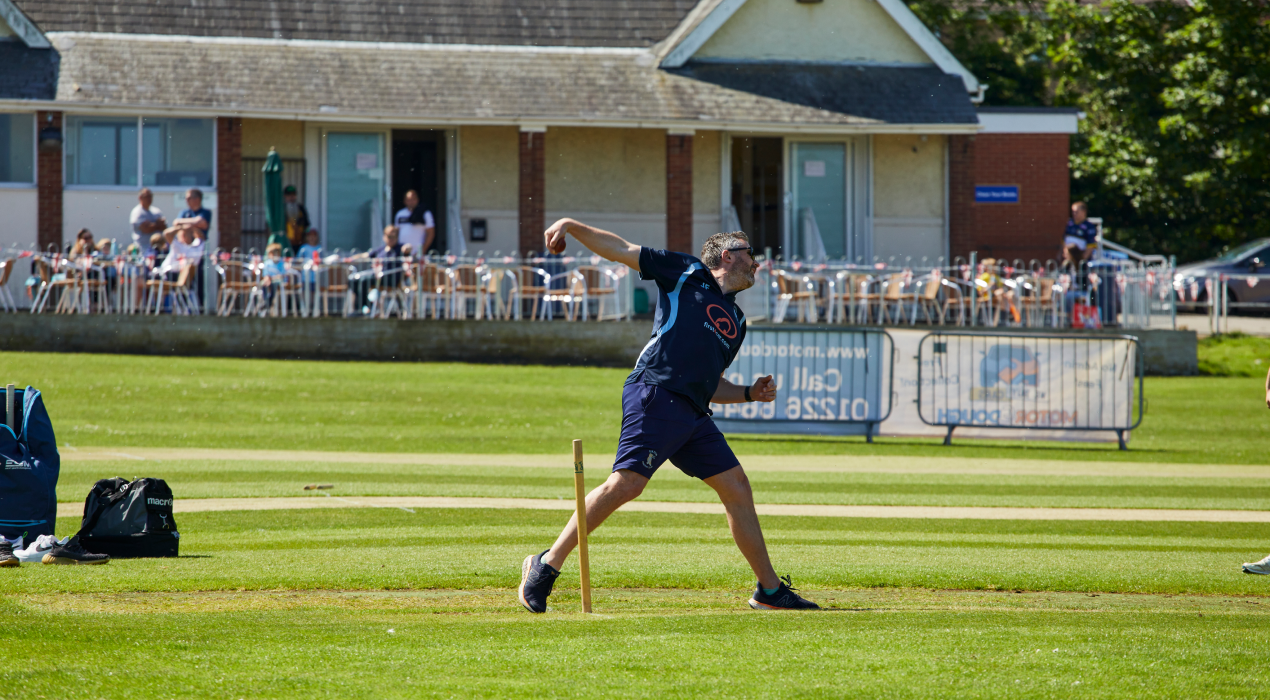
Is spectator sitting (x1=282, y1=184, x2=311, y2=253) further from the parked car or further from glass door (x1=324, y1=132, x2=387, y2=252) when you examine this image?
the parked car

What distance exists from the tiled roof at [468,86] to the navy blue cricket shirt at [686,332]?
58.3 feet

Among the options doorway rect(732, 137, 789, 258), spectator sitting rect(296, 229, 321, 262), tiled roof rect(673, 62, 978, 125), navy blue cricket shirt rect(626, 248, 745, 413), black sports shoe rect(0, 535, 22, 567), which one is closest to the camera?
navy blue cricket shirt rect(626, 248, 745, 413)

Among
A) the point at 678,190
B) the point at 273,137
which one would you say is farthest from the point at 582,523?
the point at 273,137

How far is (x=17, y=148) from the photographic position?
77.9 feet

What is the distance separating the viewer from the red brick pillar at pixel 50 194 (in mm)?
23250

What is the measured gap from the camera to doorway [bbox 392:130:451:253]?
2609 centimetres

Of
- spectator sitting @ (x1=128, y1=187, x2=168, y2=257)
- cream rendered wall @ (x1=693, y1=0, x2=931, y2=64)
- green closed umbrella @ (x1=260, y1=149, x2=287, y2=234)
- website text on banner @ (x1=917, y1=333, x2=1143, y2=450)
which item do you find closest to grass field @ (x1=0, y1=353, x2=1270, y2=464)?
website text on banner @ (x1=917, y1=333, x2=1143, y2=450)

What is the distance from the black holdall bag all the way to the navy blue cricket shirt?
144 inches

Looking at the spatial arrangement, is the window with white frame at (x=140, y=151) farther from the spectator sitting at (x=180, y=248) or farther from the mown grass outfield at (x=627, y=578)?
the mown grass outfield at (x=627, y=578)

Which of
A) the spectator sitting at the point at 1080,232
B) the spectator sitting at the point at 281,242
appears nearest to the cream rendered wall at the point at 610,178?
the spectator sitting at the point at 281,242

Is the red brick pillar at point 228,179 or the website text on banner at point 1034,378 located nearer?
the website text on banner at point 1034,378

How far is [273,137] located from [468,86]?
381cm

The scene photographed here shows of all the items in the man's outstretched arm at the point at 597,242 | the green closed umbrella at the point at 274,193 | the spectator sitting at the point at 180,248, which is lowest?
the man's outstretched arm at the point at 597,242

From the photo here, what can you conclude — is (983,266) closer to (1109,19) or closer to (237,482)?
(1109,19)
